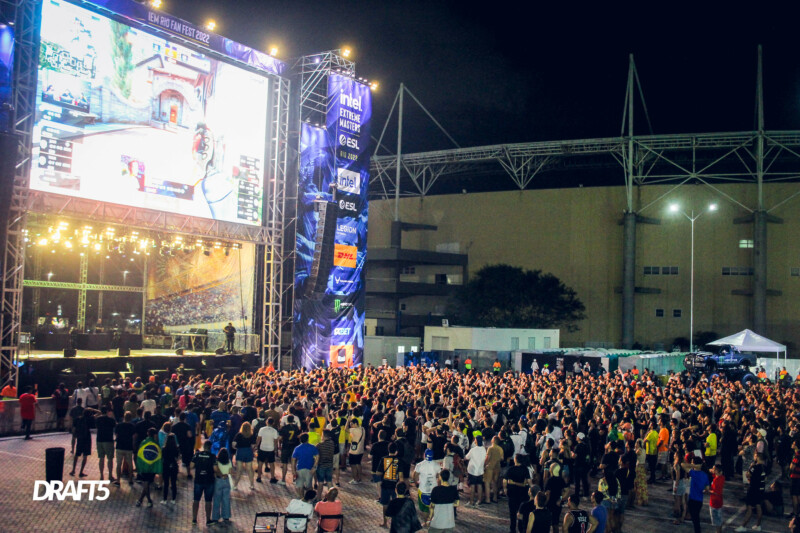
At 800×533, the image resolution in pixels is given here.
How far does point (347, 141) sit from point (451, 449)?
23.0 metres

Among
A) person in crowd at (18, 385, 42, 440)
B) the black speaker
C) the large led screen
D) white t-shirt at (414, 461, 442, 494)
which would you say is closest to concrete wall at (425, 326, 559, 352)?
the black speaker

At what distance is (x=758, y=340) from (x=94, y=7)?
1306 inches

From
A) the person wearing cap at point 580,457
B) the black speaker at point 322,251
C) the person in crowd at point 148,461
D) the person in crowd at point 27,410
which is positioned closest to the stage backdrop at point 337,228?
the black speaker at point 322,251

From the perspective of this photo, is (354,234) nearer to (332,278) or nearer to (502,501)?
(332,278)

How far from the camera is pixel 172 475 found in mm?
12258

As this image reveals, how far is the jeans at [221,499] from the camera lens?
1084 centimetres

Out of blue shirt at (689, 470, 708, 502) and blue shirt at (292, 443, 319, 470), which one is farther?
blue shirt at (292, 443, 319, 470)

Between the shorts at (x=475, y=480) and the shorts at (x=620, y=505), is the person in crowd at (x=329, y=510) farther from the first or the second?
the shorts at (x=620, y=505)

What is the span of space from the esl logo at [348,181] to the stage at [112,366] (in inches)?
354

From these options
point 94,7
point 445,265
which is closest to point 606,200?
point 445,265

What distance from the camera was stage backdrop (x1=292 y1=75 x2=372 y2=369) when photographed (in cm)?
3091

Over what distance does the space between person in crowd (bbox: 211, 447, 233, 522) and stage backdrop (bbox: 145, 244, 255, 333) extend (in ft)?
67.4

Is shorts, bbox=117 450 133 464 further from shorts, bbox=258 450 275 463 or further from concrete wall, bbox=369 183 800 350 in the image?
concrete wall, bbox=369 183 800 350

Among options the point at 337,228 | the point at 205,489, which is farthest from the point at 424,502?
the point at 337,228
